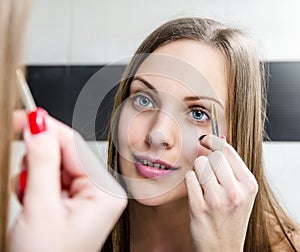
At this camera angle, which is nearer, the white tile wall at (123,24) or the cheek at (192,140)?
the cheek at (192,140)

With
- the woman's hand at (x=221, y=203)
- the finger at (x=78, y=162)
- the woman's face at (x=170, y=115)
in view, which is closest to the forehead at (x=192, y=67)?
the woman's face at (x=170, y=115)

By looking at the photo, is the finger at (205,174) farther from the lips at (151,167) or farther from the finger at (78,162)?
the finger at (78,162)

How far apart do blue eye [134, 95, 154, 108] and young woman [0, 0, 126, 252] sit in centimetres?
29

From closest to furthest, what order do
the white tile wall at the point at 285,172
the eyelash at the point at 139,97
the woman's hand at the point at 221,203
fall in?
the woman's hand at the point at 221,203
the eyelash at the point at 139,97
the white tile wall at the point at 285,172

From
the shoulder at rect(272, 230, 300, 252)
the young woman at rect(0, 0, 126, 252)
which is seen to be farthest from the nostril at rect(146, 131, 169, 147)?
the young woman at rect(0, 0, 126, 252)

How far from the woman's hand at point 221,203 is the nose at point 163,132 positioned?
77mm

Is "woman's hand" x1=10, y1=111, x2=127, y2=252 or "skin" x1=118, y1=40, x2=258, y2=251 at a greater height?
"woman's hand" x1=10, y1=111, x2=127, y2=252

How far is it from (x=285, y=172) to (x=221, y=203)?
0.32 meters

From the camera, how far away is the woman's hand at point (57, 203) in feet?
0.95

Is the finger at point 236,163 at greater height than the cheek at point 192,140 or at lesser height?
greater

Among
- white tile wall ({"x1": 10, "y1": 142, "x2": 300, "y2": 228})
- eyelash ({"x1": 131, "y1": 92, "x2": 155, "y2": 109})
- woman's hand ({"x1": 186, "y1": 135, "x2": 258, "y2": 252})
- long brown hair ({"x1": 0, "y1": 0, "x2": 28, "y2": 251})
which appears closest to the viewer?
long brown hair ({"x1": 0, "y1": 0, "x2": 28, "y2": 251})

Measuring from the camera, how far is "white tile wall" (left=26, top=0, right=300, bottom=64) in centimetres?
78

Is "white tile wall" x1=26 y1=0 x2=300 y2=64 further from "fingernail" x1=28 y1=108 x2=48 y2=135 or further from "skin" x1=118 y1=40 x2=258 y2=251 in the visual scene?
"fingernail" x1=28 y1=108 x2=48 y2=135

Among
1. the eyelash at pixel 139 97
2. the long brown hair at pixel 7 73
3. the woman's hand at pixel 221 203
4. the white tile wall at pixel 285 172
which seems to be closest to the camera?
the long brown hair at pixel 7 73
